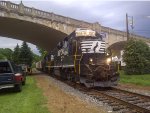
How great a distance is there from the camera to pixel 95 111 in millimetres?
11156

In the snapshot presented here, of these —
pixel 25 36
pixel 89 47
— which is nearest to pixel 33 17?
pixel 25 36

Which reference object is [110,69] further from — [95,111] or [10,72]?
[95,111]

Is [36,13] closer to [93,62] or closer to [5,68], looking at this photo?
[93,62]

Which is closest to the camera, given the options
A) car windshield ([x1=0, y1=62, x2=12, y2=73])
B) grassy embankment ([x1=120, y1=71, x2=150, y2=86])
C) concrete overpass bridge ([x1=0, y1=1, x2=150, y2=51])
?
car windshield ([x1=0, y1=62, x2=12, y2=73])

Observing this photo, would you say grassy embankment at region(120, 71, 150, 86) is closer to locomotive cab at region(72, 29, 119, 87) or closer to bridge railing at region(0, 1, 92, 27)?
locomotive cab at region(72, 29, 119, 87)

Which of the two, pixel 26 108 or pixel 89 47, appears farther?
pixel 89 47

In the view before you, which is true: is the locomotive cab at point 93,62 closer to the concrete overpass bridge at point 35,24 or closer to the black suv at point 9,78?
the black suv at point 9,78

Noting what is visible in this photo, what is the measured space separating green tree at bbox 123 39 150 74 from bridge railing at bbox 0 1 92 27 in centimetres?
1285

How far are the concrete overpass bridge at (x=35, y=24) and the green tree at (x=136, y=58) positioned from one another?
1239 centimetres

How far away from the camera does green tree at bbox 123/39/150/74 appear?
112 feet

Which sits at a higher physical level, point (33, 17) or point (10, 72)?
point (33, 17)

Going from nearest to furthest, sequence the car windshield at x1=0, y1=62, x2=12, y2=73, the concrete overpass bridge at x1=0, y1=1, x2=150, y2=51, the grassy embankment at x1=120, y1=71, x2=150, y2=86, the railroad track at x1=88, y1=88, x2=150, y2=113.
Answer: the railroad track at x1=88, y1=88, x2=150, y2=113, the car windshield at x1=0, y1=62, x2=12, y2=73, the grassy embankment at x1=120, y1=71, x2=150, y2=86, the concrete overpass bridge at x1=0, y1=1, x2=150, y2=51

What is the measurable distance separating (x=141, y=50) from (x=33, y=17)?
47.7 ft

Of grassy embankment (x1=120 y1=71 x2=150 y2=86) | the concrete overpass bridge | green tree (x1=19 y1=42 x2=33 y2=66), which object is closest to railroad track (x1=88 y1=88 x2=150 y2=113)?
grassy embankment (x1=120 y1=71 x2=150 y2=86)
